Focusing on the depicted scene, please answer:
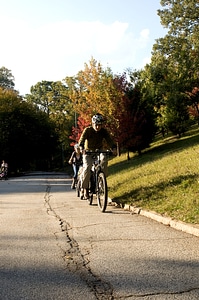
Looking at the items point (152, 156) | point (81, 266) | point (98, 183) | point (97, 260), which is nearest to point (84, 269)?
point (81, 266)

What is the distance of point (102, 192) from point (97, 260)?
469 centimetres

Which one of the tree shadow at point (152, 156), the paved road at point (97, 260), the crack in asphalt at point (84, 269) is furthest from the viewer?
the tree shadow at point (152, 156)

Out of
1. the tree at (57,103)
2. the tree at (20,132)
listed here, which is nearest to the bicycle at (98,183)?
the tree at (20,132)

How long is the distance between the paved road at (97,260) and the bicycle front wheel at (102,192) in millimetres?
1104

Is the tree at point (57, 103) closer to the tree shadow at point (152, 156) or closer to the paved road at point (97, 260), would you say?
the tree shadow at point (152, 156)

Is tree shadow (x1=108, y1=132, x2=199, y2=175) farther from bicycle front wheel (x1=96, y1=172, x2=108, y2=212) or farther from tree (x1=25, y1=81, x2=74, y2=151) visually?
tree (x1=25, y1=81, x2=74, y2=151)

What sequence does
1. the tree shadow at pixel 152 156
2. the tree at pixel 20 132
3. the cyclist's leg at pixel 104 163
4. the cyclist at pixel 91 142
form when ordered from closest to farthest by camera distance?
the cyclist's leg at pixel 104 163, the cyclist at pixel 91 142, the tree shadow at pixel 152 156, the tree at pixel 20 132

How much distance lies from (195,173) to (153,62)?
23.1 meters

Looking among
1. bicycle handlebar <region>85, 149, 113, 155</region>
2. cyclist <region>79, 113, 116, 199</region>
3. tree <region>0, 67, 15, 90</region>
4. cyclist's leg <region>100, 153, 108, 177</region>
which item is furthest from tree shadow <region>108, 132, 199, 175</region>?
tree <region>0, 67, 15, 90</region>

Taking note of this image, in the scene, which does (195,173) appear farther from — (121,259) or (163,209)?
(121,259)

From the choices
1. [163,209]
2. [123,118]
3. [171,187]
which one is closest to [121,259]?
[163,209]

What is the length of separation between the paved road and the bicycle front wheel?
1104mm

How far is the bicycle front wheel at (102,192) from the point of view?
9181 millimetres

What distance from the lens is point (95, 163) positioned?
10.5m
